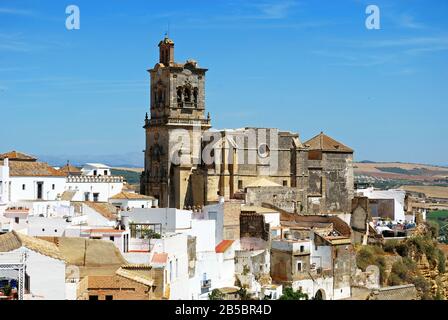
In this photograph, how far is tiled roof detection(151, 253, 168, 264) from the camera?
26.2 m

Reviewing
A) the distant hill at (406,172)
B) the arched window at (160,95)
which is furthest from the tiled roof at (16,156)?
the distant hill at (406,172)

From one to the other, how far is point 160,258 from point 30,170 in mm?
15980

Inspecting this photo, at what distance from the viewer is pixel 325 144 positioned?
2007 inches

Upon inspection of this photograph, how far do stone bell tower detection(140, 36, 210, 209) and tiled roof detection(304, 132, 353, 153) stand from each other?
20.4 ft

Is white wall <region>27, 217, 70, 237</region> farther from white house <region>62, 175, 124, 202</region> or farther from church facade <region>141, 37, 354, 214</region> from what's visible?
church facade <region>141, 37, 354, 214</region>

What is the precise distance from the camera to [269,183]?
45781 millimetres

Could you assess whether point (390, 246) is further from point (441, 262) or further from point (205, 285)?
point (205, 285)

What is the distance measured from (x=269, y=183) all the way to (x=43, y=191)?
1123 centimetres

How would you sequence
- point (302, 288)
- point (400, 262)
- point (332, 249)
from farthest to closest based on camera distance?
point (400, 262)
point (332, 249)
point (302, 288)

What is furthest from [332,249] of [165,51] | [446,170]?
[446,170]

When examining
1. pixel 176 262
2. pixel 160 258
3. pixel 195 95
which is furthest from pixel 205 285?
pixel 195 95

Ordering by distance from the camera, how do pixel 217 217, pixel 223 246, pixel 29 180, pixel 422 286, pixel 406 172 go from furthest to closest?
pixel 406 172 < pixel 422 286 < pixel 29 180 < pixel 217 217 < pixel 223 246

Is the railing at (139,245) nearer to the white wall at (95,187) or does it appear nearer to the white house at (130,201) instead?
the white house at (130,201)
